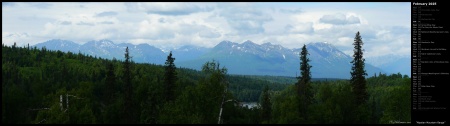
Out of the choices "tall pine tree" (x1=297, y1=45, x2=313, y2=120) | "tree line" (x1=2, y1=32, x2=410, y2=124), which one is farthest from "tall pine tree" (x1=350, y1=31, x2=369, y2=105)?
"tall pine tree" (x1=297, y1=45, x2=313, y2=120)

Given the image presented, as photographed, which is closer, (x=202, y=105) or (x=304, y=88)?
(x=202, y=105)

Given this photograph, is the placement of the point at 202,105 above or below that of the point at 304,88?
below

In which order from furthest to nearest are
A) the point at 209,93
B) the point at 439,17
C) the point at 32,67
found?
the point at 32,67
the point at 209,93
the point at 439,17

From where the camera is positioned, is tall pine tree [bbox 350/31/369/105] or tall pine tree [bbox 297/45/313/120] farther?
tall pine tree [bbox 350/31/369/105]

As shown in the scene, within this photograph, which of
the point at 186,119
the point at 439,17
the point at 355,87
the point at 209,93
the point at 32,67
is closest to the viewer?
the point at 439,17

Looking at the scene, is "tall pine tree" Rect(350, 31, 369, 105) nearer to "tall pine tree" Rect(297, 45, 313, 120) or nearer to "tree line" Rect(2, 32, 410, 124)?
"tree line" Rect(2, 32, 410, 124)

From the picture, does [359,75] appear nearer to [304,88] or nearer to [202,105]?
[304,88]

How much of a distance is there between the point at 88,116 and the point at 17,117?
323 inches

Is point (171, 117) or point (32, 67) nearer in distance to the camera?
point (171, 117)

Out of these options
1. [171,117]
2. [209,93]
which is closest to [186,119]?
[171,117]

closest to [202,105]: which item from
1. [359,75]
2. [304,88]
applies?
[304,88]

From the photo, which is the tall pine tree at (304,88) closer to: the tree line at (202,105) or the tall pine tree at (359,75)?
the tree line at (202,105)

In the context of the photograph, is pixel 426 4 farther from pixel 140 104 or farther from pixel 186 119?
pixel 140 104

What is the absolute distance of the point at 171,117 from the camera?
38719mm
